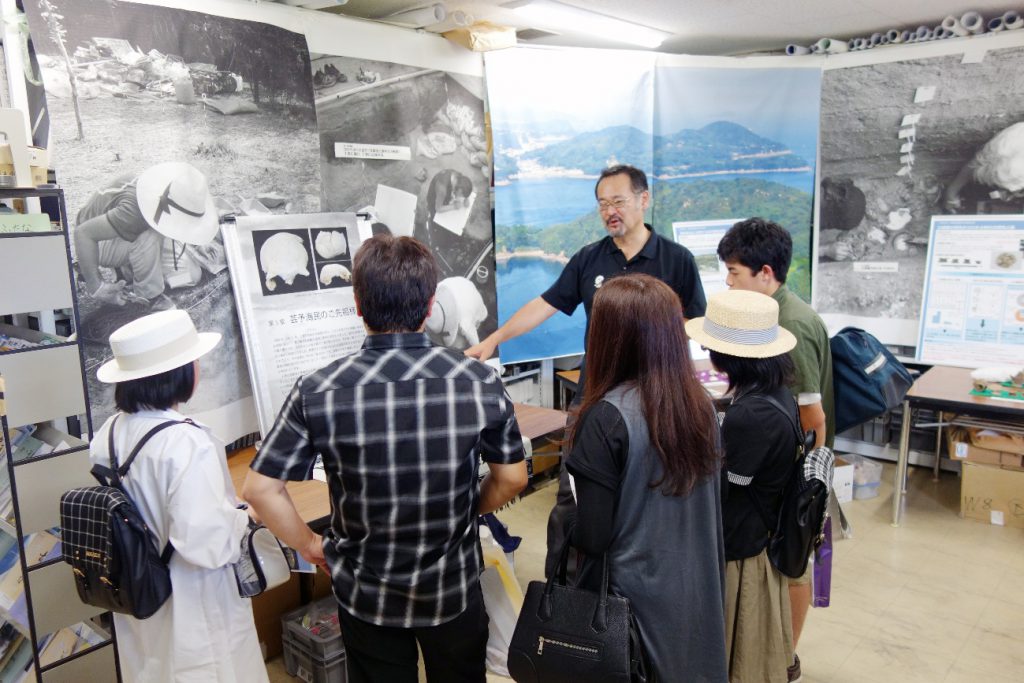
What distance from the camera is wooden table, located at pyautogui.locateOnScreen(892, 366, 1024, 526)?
3568mm

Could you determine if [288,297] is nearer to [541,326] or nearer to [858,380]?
[541,326]

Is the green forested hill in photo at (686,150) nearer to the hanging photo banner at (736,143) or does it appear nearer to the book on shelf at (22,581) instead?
the hanging photo banner at (736,143)

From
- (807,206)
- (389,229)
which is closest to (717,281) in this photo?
(807,206)

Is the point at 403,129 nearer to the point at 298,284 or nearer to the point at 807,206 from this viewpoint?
the point at 298,284

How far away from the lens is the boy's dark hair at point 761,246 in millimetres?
2561

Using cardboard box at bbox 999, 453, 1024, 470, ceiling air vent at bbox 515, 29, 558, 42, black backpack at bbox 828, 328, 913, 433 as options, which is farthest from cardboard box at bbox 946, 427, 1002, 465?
ceiling air vent at bbox 515, 29, 558, 42

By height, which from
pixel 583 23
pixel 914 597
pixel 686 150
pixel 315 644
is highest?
pixel 583 23

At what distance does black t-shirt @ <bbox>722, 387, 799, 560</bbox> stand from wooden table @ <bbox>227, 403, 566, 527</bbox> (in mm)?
958

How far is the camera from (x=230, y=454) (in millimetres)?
2846

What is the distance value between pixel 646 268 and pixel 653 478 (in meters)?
1.49

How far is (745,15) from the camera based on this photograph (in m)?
3.88

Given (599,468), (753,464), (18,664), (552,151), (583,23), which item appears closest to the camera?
(599,468)

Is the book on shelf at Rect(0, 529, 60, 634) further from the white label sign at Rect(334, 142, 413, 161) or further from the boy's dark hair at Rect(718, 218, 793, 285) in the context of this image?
the boy's dark hair at Rect(718, 218, 793, 285)

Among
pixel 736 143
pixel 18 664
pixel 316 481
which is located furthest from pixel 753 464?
pixel 736 143
